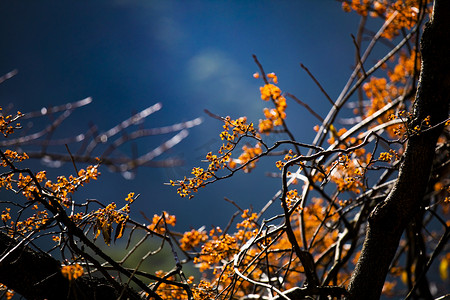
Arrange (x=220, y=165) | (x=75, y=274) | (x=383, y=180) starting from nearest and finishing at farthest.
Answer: (x=75, y=274) < (x=220, y=165) < (x=383, y=180)

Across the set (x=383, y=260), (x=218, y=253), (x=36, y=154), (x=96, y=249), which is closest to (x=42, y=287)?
(x=96, y=249)

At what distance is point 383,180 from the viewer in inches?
58.8

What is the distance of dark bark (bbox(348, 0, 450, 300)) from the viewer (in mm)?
966

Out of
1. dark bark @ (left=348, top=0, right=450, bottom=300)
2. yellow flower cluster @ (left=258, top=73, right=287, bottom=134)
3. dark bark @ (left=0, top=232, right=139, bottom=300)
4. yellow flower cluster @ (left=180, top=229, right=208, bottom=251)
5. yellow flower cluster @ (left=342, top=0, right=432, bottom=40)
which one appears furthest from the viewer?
yellow flower cluster @ (left=342, top=0, right=432, bottom=40)

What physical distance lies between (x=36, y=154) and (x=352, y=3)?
153 centimetres

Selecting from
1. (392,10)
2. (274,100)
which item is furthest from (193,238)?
(392,10)

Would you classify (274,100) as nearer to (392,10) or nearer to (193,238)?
(193,238)

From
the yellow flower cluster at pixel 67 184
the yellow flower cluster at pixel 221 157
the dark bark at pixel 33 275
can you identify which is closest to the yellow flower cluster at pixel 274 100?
the yellow flower cluster at pixel 221 157

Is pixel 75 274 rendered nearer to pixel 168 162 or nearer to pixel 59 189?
pixel 59 189

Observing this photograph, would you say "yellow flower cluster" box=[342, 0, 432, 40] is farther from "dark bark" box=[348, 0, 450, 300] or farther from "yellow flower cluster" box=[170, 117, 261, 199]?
"yellow flower cluster" box=[170, 117, 261, 199]

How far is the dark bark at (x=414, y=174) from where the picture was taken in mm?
966

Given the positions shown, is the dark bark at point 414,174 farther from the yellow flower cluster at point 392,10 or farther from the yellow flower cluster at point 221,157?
the yellow flower cluster at point 392,10

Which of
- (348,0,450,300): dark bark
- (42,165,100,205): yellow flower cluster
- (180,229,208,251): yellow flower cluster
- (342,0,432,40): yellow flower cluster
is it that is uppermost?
(342,0,432,40): yellow flower cluster

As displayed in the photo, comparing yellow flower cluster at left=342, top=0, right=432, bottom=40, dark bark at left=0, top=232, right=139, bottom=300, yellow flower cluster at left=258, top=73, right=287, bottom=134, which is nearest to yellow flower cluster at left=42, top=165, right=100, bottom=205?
dark bark at left=0, top=232, right=139, bottom=300
